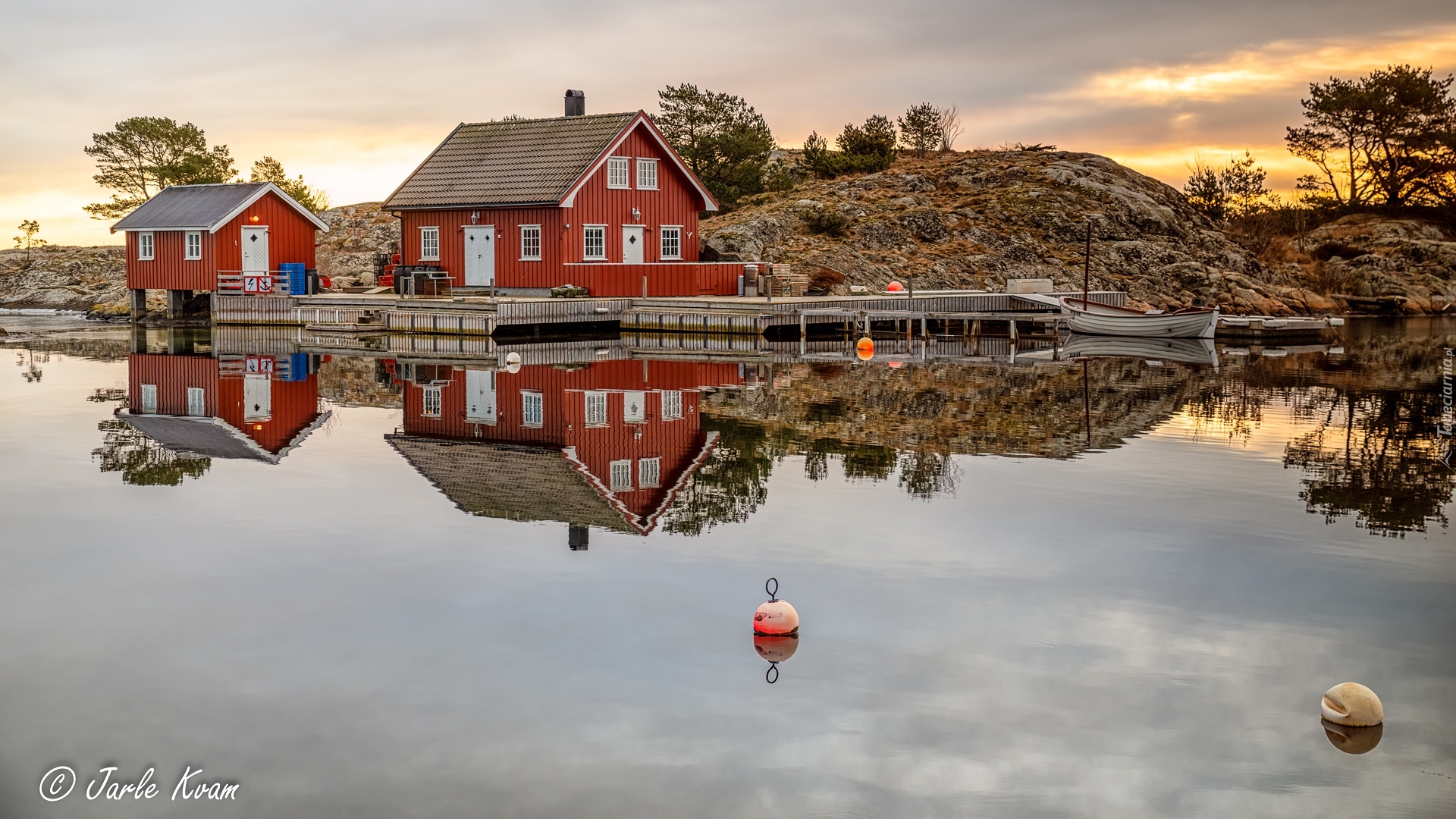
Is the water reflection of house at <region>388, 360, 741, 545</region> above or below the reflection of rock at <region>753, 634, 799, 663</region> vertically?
above

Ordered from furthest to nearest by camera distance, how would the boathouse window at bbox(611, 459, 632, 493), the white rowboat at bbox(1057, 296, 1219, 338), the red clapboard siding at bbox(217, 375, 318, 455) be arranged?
the white rowboat at bbox(1057, 296, 1219, 338), the red clapboard siding at bbox(217, 375, 318, 455), the boathouse window at bbox(611, 459, 632, 493)

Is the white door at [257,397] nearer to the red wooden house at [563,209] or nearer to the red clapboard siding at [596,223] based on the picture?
the red clapboard siding at [596,223]

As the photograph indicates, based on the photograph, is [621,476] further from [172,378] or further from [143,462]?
[172,378]

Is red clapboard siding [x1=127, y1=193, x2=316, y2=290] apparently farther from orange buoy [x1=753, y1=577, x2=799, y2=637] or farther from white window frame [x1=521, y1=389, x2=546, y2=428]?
orange buoy [x1=753, y1=577, x2=799, y2=637]

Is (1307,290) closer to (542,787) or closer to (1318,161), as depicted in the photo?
(1318,161)

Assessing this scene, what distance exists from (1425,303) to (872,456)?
48618 millimetres

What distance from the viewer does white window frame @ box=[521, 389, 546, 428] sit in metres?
19.3

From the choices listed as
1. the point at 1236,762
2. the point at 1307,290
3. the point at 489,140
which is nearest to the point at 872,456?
the point at 1236,762

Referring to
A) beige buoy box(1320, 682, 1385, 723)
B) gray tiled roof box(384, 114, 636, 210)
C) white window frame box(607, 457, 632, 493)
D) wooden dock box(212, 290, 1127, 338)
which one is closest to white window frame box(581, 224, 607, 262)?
gray tiled roof box(384, 114, 636, 210)

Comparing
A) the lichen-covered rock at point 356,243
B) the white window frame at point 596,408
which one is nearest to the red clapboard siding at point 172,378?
the white window frame at point 596,408

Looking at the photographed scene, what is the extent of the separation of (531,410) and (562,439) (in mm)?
2887

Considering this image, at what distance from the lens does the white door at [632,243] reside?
129ft

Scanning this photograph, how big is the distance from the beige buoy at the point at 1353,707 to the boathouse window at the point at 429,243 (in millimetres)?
35729

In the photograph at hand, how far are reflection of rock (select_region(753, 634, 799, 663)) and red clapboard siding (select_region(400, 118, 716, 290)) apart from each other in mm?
28068
